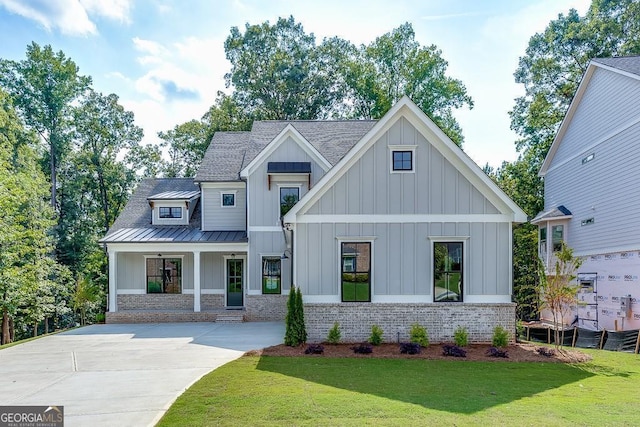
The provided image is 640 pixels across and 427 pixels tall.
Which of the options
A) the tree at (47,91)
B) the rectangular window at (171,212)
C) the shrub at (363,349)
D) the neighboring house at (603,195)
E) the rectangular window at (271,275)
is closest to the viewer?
the shrub at (363,349)

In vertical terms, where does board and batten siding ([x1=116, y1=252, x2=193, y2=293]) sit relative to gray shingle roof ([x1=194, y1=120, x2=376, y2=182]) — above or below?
below

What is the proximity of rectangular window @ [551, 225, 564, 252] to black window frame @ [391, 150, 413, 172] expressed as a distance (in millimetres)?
12279

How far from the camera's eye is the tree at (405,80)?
30.7 m

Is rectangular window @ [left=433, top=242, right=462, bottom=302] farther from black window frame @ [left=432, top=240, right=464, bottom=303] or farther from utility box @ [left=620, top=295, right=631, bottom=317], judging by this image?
utility box @ [left=620, top=295, right=631, bottom=317]

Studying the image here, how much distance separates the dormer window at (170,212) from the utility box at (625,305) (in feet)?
58.6

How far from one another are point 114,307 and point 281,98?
68.0 ft

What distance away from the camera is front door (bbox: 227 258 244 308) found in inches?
740

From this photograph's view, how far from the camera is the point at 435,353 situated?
10.6 m

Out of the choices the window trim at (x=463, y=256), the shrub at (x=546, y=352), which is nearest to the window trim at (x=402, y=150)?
the window trim at (x=463, y=256)

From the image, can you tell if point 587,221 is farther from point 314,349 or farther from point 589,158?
point 314,349

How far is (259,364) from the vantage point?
930cm

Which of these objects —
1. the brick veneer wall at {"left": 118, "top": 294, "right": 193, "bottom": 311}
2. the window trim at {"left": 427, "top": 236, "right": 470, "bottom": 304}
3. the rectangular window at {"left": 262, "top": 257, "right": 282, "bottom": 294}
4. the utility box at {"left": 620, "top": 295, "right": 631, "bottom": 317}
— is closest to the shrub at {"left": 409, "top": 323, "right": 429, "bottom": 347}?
the window trim at {"left": 427, "top": 236, "right": 470, "bottom": 304}

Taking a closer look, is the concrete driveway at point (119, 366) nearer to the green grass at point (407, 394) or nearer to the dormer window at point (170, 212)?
the green grass at point (407, 394)

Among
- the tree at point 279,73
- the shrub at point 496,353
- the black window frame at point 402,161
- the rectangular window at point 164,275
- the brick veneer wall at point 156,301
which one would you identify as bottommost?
the brick veneer wall at point 156,301
